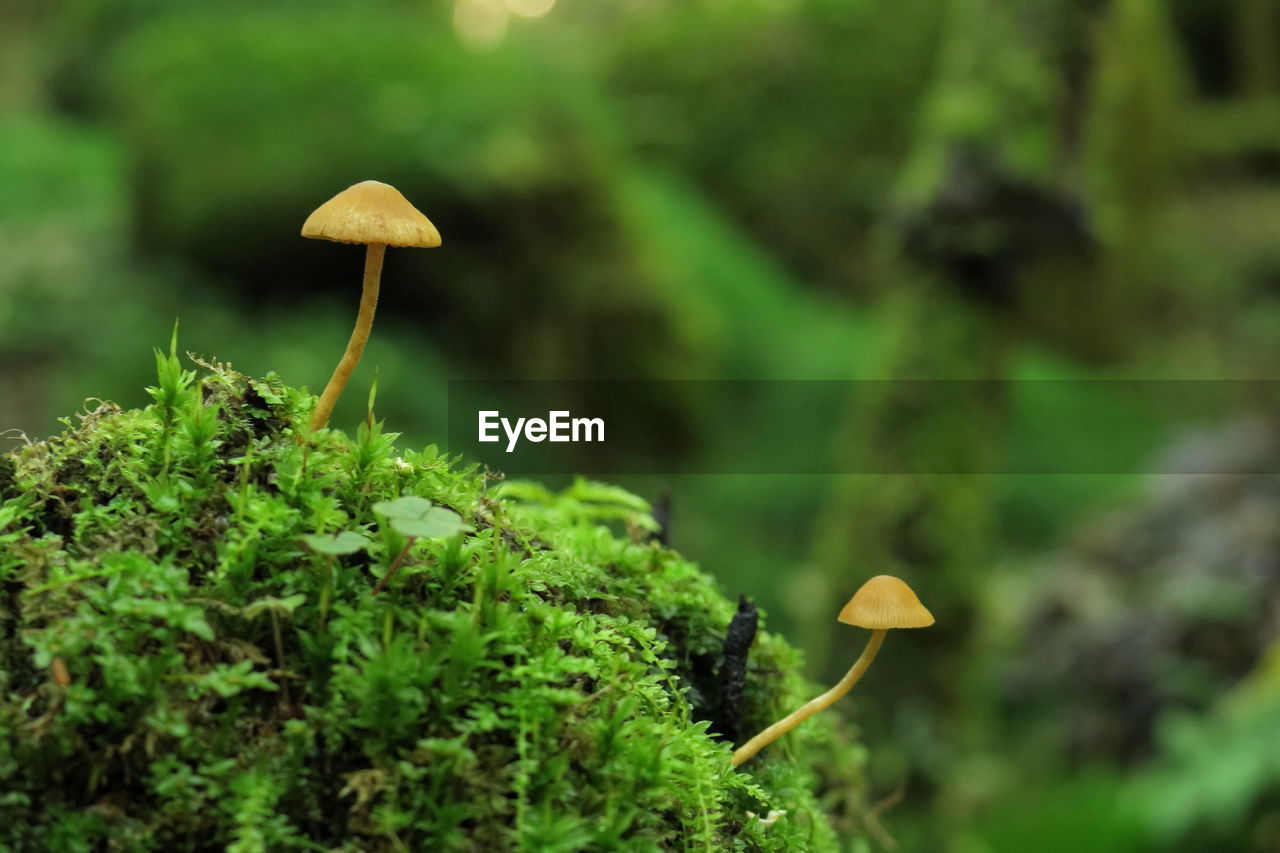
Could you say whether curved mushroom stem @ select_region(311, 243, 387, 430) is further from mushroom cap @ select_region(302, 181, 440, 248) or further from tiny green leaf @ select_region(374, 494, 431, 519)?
tiny green leaf @ select_region(374, 494, 431, 519)

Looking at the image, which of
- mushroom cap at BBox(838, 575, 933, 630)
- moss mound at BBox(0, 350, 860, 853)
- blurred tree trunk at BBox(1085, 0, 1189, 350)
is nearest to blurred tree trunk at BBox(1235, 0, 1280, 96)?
blurred tree trunk at BBox(1085, 0, 1189, 350)

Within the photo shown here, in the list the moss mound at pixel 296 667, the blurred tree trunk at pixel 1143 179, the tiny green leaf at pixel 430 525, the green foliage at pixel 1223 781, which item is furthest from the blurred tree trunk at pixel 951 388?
the blurred tree trunk at pixel 1143 179

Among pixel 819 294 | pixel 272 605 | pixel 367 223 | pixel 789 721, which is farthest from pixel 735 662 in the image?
pixel 819 294

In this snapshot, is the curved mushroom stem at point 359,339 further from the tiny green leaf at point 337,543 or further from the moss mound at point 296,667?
the tiny green leaf at point 337,543

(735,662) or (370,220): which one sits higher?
(370,220)

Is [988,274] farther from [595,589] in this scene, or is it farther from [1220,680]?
[595,589]

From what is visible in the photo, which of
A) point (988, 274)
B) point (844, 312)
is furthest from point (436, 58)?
point (844, 312)

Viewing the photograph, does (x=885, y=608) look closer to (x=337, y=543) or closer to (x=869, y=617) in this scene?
(x=869, y=617)
